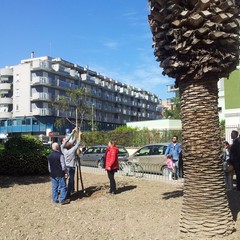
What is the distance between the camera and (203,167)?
6109 millimetres

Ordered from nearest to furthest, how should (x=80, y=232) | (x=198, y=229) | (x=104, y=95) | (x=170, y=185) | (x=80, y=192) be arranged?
(x=198, y=229) → (x=80, y=232) → (x=80, y=192) → (x=170, y=185) → (x=104, y=95)

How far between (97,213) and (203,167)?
121 inches

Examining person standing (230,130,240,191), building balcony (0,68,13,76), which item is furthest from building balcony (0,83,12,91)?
person standing (230,130,240,191)

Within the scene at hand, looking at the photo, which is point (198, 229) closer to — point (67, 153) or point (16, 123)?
point (67, 153)

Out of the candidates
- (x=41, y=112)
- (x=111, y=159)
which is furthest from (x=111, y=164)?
(x=41, y=112)

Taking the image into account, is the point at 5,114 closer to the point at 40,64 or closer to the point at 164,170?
the point at 40,64

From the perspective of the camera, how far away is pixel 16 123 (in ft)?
256

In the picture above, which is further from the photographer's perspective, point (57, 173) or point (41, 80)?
point (41, 80)

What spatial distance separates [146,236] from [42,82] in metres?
71.1

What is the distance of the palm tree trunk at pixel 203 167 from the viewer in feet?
20.0

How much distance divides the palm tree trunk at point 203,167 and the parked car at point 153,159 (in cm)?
1101

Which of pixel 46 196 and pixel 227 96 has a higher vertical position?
pixel 227 96

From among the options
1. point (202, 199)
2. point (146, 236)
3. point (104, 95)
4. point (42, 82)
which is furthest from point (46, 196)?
point (104, 95)

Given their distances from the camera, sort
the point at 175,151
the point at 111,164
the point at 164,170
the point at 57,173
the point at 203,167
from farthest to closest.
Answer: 1. the point at 164,170
2. the point at 175,151
3. the point at 111,164
4. the point at 57,173
5. the point at 203,167
